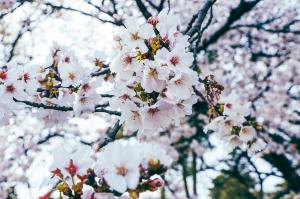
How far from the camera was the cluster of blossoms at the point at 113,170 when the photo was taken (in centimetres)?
148

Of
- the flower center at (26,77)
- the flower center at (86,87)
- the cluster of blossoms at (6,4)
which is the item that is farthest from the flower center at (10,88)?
the cluster of blossoms at (6,4)

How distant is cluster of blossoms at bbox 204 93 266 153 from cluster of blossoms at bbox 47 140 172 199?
5.17ft

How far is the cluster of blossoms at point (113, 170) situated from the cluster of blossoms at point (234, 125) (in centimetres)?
158

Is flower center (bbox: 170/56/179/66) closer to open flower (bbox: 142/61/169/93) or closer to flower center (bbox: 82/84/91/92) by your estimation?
open flower (bbox: 142/61/169/93)

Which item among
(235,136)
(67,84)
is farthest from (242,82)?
(67,84)

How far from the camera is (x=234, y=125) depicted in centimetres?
314

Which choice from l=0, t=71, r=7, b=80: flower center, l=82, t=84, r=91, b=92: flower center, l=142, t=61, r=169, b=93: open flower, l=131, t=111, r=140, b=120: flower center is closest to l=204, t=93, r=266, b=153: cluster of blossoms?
l=131, t=111, r=140, b=120: flower center

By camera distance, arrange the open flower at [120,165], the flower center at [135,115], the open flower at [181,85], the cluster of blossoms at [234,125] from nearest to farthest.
A: 1. the open flower at [120,165]
2. the open flower at [181,85]
3. the flower center at [135,115]
4. the cluster of blossoms at [234,125]

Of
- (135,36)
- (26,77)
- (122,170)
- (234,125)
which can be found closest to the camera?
(122,170)

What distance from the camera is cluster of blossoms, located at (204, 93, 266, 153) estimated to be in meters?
3.09

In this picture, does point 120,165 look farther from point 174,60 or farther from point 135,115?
point 135,115

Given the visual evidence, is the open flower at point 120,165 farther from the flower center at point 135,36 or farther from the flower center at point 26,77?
the flower center at point 26,77

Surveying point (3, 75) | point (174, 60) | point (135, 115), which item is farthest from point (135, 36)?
point (3, 75)

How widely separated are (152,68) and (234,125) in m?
1.25
